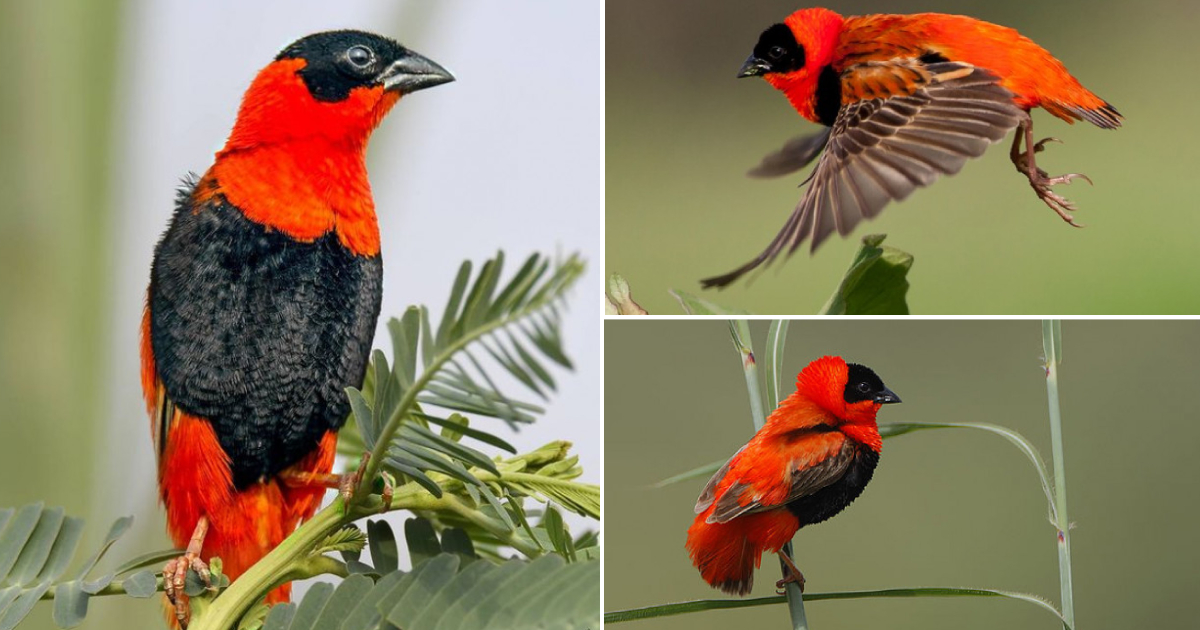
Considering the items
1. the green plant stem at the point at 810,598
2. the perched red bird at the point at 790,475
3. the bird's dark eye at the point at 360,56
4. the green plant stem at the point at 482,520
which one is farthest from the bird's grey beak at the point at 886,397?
the bird's dark eye at the point at 360,56

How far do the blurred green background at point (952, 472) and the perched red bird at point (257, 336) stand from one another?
158 millimetres

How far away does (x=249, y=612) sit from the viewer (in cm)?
41

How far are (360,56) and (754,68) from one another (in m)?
0.25

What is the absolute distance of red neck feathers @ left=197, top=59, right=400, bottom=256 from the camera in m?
0.54

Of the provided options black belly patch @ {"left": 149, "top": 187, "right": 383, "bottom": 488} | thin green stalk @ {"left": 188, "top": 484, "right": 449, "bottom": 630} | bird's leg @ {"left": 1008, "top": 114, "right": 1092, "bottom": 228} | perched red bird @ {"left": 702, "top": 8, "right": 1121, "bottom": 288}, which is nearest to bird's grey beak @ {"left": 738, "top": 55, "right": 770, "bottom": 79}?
perched red bird @ {"left": 702, "top": 8, "right": 1121, "bottom": 288}

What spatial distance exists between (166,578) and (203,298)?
14 cm

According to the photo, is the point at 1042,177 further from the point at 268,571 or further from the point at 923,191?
the point at 268,571

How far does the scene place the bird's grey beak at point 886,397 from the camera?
555 mm

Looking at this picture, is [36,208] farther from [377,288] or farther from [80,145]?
[377,288]

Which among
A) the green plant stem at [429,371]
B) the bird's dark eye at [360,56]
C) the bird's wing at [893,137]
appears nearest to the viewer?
the green plant stem at [429,371]

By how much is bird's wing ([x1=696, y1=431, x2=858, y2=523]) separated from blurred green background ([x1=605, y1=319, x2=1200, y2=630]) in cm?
2

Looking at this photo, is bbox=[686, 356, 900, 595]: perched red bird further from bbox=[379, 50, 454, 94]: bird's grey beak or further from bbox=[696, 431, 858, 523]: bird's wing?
bbox=[379, 50, 454, 94]: bird's grey beak

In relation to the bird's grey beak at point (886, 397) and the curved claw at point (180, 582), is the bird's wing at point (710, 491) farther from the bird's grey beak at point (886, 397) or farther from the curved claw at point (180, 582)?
the curved claw at point (180, 582)

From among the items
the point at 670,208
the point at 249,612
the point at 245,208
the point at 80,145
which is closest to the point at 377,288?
the point at 245,208
